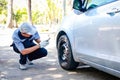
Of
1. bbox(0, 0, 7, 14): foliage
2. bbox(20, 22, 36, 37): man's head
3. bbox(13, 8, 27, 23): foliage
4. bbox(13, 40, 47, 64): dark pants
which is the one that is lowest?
bbox(13, 8, 27, 23): foliage

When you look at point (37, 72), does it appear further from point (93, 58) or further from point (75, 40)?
point (93, 58)

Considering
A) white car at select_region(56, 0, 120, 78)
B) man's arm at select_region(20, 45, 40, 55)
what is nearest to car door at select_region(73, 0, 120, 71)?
white car at select_region(56, 0, 120, 78)

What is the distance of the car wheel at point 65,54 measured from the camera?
654 centimetres

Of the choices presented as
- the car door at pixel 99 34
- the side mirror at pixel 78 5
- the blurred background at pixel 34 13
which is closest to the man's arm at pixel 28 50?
the car door at pixel 99 34

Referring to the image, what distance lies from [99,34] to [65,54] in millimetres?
1703

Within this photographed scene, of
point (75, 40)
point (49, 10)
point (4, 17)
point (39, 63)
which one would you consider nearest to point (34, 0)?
point (4, 17)

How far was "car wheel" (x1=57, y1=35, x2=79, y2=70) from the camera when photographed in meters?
6.54

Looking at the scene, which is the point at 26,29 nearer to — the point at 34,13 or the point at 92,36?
the point at 92,36

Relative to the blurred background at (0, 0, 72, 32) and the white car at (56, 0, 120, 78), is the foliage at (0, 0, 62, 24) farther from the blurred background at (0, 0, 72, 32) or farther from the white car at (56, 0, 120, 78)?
the white car at (56, 0, 120, 78)

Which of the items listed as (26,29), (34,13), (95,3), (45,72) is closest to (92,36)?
(95,3)

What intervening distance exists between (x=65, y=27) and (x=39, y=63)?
1486 mm

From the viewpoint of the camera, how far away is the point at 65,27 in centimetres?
661

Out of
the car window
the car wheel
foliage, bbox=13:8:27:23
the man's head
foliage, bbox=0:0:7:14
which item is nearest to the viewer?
the car window

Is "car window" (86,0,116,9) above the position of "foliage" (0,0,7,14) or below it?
above
